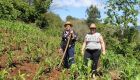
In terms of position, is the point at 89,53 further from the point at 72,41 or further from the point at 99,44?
the point at 72,41

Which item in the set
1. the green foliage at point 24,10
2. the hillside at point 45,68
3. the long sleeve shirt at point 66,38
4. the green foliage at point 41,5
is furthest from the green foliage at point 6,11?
the long sleeve shirt at point 66,38

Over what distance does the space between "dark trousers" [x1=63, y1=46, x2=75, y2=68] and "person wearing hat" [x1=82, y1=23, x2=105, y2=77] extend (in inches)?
40.6

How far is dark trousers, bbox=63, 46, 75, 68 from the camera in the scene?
530 inches

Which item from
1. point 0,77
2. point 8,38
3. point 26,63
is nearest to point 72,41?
point 26,63

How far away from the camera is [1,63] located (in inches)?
527

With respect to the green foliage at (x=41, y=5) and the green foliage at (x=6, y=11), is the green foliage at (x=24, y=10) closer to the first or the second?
the green foliage at (x=41, y=5)

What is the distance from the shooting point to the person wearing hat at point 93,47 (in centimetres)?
1209

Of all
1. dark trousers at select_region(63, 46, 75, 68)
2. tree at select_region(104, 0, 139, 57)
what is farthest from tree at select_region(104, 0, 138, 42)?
dark trousers at select_region(63, 46, 75, 68)

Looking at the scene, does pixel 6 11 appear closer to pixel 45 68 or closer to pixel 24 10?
pixel 24 10

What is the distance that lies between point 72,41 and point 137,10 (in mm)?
21005

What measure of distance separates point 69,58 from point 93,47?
4.66 feet

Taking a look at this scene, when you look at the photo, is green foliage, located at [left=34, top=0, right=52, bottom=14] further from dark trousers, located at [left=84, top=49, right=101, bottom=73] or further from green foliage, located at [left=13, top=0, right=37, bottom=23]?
dark trousers, located at [left=84, top=49, right=101, bottom=73]

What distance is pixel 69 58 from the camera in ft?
44.1

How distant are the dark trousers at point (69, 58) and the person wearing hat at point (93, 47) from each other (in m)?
1.03
